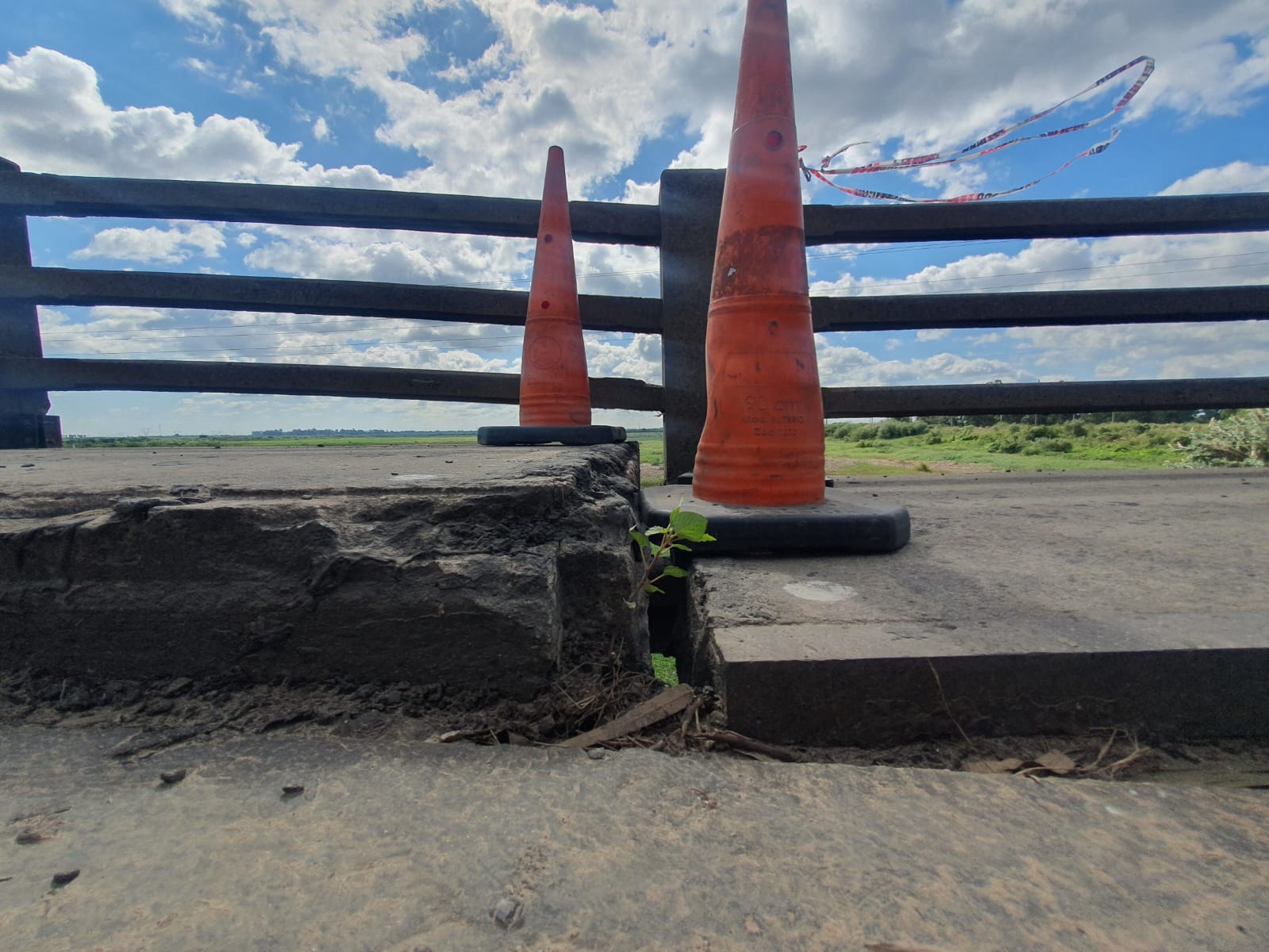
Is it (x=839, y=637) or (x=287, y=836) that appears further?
(x=839, y=637)

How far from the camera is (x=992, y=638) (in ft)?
Answer: 3.89

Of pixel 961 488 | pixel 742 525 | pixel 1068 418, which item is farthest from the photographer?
pixel 1068 418

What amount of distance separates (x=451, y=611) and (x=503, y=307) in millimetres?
3340

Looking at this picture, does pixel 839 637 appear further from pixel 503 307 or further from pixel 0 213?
pixel 0 213

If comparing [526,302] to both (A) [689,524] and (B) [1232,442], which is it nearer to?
(A) [689,524]

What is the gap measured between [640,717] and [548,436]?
2.19 meters

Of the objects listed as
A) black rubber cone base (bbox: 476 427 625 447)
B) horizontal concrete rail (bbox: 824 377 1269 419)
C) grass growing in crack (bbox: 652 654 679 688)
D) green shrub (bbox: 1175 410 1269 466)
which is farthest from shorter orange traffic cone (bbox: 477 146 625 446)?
green shrub (bbox: 1175 410 1269 466)

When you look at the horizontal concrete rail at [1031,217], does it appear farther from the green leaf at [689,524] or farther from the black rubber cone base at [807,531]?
the green leaf at [689,524]

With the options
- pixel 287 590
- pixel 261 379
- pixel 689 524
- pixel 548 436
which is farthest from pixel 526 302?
pixel 287 590

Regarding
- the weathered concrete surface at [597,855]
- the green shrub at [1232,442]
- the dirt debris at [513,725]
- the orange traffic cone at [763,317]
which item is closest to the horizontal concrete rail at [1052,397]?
the green shrub at [1232,442]

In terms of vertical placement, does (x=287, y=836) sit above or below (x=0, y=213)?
below

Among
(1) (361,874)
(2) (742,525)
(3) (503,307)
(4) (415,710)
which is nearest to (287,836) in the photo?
(1) (361,874)

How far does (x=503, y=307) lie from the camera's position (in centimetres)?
419

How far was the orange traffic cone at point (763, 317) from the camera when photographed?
211 centimetres
